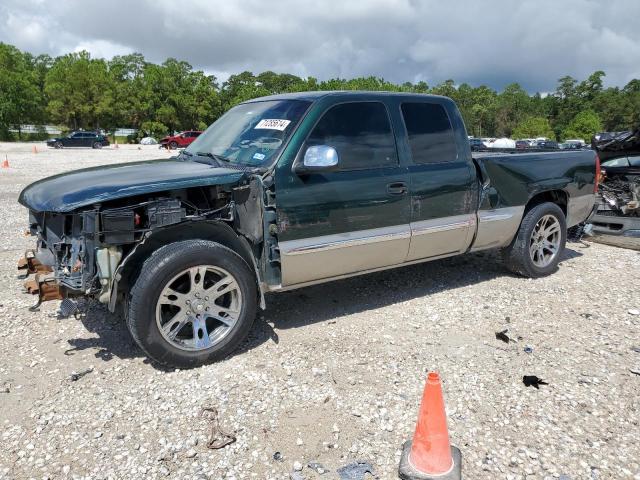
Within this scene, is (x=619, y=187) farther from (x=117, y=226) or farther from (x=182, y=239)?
(x=117, y=226)

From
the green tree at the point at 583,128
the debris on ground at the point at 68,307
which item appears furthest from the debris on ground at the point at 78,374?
the green tree at the point at 583,128

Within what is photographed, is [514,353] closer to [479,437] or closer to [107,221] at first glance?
[479,437]

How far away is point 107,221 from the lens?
339cm

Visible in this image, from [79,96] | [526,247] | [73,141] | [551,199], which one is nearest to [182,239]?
[526,247]

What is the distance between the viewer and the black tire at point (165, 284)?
11.5ft

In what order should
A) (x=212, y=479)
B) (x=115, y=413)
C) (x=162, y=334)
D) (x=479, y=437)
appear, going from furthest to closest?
1. (x=162, y=334)
2. (x=115, y=413)
3. (x=479, y=437)
4. (x=212, y=479)

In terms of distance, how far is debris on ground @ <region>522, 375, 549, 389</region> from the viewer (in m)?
3.63

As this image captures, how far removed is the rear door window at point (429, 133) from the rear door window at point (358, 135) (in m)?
0.25

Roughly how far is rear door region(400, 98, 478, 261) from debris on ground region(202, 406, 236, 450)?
7.80 feet

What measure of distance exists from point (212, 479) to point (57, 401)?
4.51 feet

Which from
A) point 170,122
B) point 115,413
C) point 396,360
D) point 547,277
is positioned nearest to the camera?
point 115,413

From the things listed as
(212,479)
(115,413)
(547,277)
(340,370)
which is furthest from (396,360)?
(547,277)

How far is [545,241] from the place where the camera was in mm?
5973

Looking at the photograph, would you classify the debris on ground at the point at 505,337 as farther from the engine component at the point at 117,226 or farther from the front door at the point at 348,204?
the engine component at the point at 117,226
